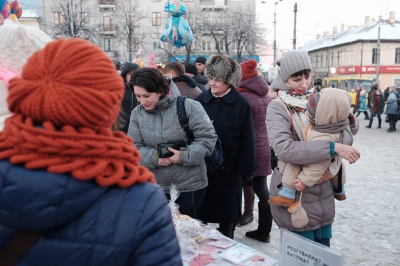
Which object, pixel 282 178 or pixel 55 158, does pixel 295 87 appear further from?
pixel 55 158

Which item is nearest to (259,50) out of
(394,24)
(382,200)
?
(394,24)

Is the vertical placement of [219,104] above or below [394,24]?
below

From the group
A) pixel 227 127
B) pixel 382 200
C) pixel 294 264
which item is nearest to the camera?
pixel 294 264

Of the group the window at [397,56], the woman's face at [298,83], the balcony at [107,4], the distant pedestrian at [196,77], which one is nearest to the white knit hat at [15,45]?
the woman's face at [298,83]

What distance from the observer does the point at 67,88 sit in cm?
103

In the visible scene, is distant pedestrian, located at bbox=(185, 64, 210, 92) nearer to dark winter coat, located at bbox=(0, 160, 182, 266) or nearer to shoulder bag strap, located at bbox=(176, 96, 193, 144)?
shoulder bag strap, located at bbox=(176, 96, 193, 144)

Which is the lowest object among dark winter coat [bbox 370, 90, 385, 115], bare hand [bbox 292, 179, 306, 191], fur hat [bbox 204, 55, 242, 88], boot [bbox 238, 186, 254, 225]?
boot [bbox 238, 186, 254, 225]

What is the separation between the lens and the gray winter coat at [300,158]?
2.48m

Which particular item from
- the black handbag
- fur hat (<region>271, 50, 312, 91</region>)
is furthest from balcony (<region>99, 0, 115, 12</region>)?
fur hat (<region>271, 50, 312, 91</region>)

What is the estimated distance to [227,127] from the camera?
11.7 ft

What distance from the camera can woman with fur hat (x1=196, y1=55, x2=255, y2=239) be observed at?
3578 mm

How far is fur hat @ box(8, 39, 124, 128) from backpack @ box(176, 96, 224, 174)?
190 cm

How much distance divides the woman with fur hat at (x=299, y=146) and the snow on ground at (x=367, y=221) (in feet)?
4.78

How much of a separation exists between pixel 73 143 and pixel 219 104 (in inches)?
105
